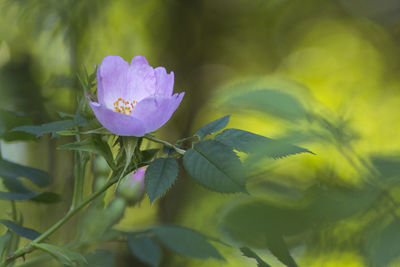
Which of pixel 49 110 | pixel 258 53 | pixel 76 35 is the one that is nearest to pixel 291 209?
pixel 49 110

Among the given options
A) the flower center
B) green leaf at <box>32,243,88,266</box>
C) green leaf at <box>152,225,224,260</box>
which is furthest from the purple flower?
green leaf at <box>152,225,224,260</box>

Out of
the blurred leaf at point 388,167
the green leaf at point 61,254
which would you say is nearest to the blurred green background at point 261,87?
the blurred leaf at point 388,167

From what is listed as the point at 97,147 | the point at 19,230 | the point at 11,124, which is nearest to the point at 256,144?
the point at 97,147

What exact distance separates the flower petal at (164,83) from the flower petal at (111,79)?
3 centimetres

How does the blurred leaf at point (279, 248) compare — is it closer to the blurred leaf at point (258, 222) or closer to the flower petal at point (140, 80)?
the blurred leaf at point (258, 222)

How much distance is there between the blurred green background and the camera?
0.19 meters

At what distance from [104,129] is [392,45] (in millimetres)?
1845

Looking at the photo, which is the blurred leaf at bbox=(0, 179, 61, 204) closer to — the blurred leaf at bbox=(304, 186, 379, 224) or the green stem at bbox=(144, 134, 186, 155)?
the green stem at bbox=(144, 134, 186, 155)

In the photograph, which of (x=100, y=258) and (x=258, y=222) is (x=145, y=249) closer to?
(x=100, y=258)

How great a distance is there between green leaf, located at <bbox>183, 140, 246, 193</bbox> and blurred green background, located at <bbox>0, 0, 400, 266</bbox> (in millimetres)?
12

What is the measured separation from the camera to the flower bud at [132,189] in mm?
534

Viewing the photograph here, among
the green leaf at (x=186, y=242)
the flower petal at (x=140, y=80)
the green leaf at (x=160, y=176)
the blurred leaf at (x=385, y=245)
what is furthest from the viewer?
the green leaf at (x=186, y=242)

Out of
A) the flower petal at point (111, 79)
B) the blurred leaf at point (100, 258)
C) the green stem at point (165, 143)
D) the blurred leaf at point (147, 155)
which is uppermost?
the flower petal at point (111, 79)

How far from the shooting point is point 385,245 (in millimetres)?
163
